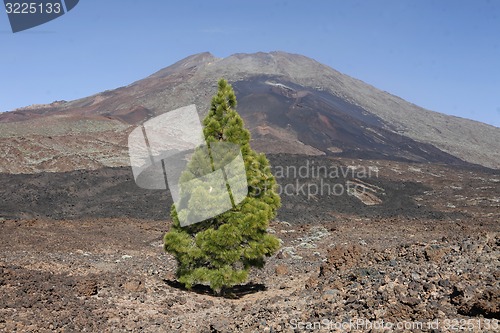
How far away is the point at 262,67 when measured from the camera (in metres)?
143

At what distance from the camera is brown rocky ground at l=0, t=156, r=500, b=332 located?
7582mm

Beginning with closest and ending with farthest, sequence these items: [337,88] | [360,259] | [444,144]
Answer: [360,259] < [444,144] < [337,88]

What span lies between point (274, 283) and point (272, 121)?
6572 cm

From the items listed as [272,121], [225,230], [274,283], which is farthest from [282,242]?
[272,121]

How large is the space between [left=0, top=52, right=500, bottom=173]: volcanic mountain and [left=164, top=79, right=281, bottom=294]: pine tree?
3535 cm

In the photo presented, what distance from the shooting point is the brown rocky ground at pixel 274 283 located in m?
7.58

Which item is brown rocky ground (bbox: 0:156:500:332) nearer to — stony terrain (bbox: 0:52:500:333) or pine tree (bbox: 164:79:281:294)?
stony terrain (bbox: 0:52:500:333)

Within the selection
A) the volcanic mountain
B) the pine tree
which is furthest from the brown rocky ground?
the volcanic mountain

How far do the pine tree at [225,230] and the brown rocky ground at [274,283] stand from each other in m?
0.72

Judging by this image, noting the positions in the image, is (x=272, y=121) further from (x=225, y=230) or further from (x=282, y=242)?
(x=225, y=230)

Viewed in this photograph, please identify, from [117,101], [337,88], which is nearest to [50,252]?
[117,101]

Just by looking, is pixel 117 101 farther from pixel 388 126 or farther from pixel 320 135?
pixel 388 126

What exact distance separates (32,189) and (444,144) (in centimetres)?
8400

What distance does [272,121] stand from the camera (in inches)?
3127
